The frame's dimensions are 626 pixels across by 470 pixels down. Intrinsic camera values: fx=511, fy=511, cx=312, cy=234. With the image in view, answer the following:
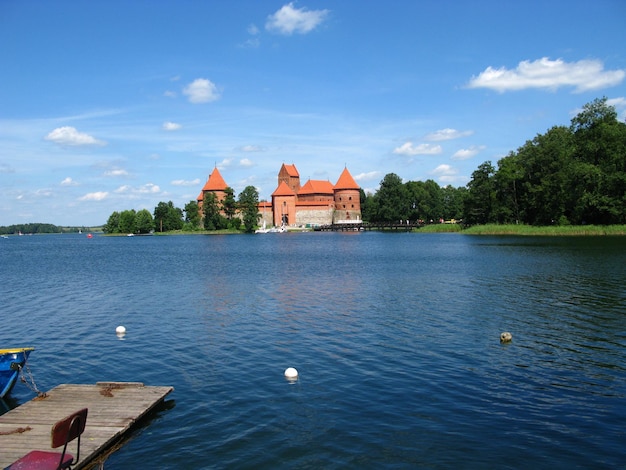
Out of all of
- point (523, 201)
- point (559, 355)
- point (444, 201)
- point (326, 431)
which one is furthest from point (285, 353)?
point (444, 201)

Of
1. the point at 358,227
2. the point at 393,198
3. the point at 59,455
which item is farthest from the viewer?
the point at 358,227

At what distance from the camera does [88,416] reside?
8.87m

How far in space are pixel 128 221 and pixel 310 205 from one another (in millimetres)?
48758

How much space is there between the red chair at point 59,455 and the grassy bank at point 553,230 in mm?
62884

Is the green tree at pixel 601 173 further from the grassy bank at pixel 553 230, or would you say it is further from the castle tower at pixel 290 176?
the castle tower at pixel 290 176

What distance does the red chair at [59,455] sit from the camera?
611cm

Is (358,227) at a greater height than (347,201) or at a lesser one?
lesser

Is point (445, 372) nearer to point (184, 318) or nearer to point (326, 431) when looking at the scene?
point (326, 431)

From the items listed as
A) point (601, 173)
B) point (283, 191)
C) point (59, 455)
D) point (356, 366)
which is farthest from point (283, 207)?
point (59, 455)

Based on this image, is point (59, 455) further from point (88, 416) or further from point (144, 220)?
point (144, 220)

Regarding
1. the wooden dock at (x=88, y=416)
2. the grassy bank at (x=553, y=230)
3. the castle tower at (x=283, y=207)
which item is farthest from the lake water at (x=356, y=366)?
the castle tower at (x=283, y=207)

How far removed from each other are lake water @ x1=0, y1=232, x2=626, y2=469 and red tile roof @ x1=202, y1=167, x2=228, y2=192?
10155cm

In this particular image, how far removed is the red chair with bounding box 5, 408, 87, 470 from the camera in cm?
611

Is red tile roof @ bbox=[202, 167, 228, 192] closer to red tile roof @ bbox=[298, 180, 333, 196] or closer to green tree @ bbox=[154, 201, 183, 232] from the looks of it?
green tree @ bbox=[154, 201, 183, 232]
